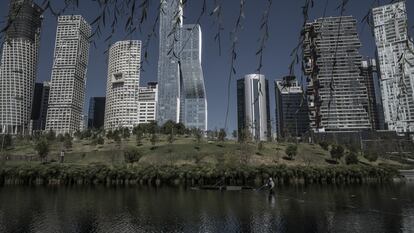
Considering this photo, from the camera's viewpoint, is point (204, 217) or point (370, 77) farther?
point (204, 217)

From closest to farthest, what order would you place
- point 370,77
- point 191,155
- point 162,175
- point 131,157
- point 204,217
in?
point 370,77 < point 204,217 < point 162,175 < point 131,157 < point 191,155

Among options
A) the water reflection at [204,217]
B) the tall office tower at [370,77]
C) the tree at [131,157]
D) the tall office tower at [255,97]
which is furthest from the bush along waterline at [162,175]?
the tall office tower at [370,77]

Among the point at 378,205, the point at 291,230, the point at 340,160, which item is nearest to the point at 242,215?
the point at 291,230

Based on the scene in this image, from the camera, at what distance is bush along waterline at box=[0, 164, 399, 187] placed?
6556 centimetres

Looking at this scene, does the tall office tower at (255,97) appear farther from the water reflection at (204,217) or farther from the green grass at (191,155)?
the green grass at (191,155)

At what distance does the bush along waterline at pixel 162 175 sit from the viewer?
65.6m

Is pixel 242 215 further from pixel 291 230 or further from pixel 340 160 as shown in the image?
pixel 340 160

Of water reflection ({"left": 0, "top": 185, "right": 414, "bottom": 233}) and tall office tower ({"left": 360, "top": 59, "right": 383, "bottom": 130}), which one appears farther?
water reflection ({"left": 0, "top": 185, "right": 414, "bottom": 233})

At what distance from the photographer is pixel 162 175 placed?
220ft

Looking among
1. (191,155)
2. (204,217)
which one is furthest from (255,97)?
(191,155)

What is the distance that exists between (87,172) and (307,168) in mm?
47043

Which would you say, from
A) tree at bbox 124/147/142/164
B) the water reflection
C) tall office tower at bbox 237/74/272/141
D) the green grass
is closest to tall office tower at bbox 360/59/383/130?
tall office tower at bbox 237/74/272/141

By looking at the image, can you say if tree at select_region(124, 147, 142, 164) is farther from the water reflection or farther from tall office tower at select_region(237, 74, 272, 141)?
the water reflection

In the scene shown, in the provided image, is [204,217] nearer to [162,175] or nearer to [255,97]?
[255,97]
